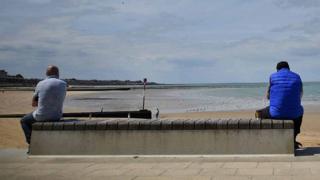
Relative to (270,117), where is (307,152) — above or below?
below

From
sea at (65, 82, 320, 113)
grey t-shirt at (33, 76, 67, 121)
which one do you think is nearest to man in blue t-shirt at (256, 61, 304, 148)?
grey t-shirt at (33, 76, 67, 121)

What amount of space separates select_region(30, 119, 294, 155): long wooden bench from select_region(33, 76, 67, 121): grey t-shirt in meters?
0.25

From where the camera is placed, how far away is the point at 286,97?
27.0 feet

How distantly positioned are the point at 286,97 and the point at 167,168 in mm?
2251

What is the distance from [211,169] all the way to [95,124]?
2.14 metres

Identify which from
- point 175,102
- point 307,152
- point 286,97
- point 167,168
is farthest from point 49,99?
point 175,102

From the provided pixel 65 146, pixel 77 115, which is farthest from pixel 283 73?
pixel 77 115

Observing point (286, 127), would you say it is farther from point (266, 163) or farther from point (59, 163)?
point (59, 163)

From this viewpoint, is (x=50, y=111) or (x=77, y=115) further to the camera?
(x=77, y=115)

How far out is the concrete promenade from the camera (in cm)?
660

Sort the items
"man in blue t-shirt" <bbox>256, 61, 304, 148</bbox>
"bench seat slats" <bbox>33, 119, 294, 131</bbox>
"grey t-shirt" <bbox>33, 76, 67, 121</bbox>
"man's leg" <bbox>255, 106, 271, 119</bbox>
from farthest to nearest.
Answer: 1. "grey t-shirt" <bbox>33, 76, 67, 121</bbox>
2. "man's leg" <bbox>255, 106, 271, 119</bbox>
3. "man in blue t-shirt" <bbox>256, 61, 304, 148</bbox>
4. "bench seat slats" <bbox>33, 119, 294, 131</bbox>

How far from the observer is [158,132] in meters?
8.13

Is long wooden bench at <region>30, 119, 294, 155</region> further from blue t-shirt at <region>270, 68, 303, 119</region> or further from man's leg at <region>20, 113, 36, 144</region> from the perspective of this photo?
blue t-shirt at <region>270, 68, 303, 119</region>

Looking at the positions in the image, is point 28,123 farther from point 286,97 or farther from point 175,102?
point 175,102
